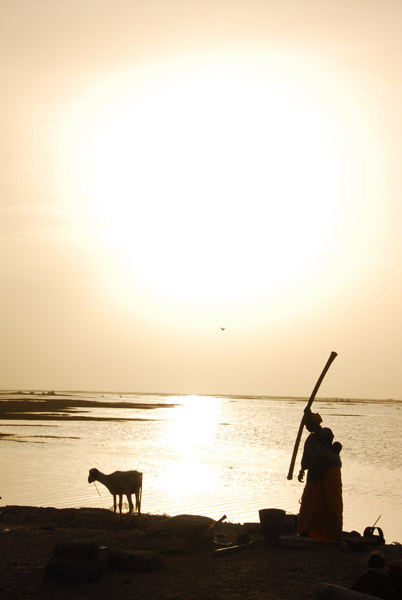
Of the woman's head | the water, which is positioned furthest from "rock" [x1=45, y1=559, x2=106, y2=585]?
the water

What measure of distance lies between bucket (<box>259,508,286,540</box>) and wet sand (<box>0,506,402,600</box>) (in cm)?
21

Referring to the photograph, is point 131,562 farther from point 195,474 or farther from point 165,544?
point 195,474

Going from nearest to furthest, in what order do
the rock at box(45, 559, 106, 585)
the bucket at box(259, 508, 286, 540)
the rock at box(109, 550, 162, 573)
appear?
the rock at box(45, 559, 106, 585)
the rock at box(109, 550, 162, 573)
the bucket at box(259, 508, 286, 540)

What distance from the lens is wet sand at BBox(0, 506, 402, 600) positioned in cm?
926

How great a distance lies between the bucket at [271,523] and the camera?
41.6 feet

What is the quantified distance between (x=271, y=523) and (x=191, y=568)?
7.92ft

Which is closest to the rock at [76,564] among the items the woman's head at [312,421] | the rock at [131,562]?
the rock at [131,562]

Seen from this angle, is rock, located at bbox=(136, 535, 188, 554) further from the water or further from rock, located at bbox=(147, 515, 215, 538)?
the water

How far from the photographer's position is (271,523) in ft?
41.5

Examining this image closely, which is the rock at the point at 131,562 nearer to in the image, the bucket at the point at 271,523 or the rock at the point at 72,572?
the rock at the point at 72,572

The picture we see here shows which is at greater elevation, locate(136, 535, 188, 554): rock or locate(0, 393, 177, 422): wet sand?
locate(0, 393, 177, 422): wet sand

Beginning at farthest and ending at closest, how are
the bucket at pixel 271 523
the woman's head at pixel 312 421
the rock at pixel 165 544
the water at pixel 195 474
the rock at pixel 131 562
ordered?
the water at pixel 195 474
the woman's head at pixel 312 421
the bucket at pixel 271 523
the rock at pixel 165 544
the rock at pixel 131 562

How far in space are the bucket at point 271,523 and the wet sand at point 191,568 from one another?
213 mm

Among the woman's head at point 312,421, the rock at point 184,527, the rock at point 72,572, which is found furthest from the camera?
the woman's head at point 312,421
